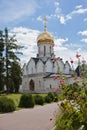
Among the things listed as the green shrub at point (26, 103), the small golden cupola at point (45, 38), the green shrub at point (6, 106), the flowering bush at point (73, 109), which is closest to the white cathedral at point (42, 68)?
the small golden cupola at point (45, 38)

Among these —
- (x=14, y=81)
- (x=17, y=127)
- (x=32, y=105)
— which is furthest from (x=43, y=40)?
(x=17, y=127)

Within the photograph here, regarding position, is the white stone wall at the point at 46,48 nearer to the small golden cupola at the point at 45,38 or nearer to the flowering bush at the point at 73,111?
the small golden cupola at the point at 45,38

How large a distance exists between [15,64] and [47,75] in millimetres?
12933

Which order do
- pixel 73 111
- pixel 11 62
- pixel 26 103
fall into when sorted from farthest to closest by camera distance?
pixel 11 62, pixel 26 103, pixel 73 111

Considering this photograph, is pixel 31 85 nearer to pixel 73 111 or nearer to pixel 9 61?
pixel 9 61

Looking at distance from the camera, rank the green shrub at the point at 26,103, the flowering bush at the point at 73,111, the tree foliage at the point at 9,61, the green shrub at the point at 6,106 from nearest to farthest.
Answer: the flowering bush at the point at 73,111 → the green shrub at the point at 6,106 → the green shrub at the point at 26,103 → the tree foliage at the point at 9,61

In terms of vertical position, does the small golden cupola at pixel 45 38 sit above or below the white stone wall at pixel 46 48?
above

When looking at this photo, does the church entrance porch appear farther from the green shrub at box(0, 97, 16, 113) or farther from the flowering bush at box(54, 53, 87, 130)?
the flowering bush at box(54, 53, 87, 130)

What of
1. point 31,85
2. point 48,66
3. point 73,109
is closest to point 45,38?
point 48,66

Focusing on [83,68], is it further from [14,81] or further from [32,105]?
[14,81]

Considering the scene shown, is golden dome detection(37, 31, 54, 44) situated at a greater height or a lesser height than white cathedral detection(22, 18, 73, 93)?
greater

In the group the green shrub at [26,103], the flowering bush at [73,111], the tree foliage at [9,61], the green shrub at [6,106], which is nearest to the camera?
the flowering bush at [73,111]

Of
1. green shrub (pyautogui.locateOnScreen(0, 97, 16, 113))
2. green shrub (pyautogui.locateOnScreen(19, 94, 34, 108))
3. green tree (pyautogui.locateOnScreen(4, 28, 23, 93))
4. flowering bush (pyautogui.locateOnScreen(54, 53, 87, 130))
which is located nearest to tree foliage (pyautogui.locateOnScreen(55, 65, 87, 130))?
flowering bush (pyautogui.locateOnScreen(54, 53, 87, 130))

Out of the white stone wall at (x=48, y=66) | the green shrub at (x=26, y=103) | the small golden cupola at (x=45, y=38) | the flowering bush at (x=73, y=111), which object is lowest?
the green shrub at (x=26, y=103)
